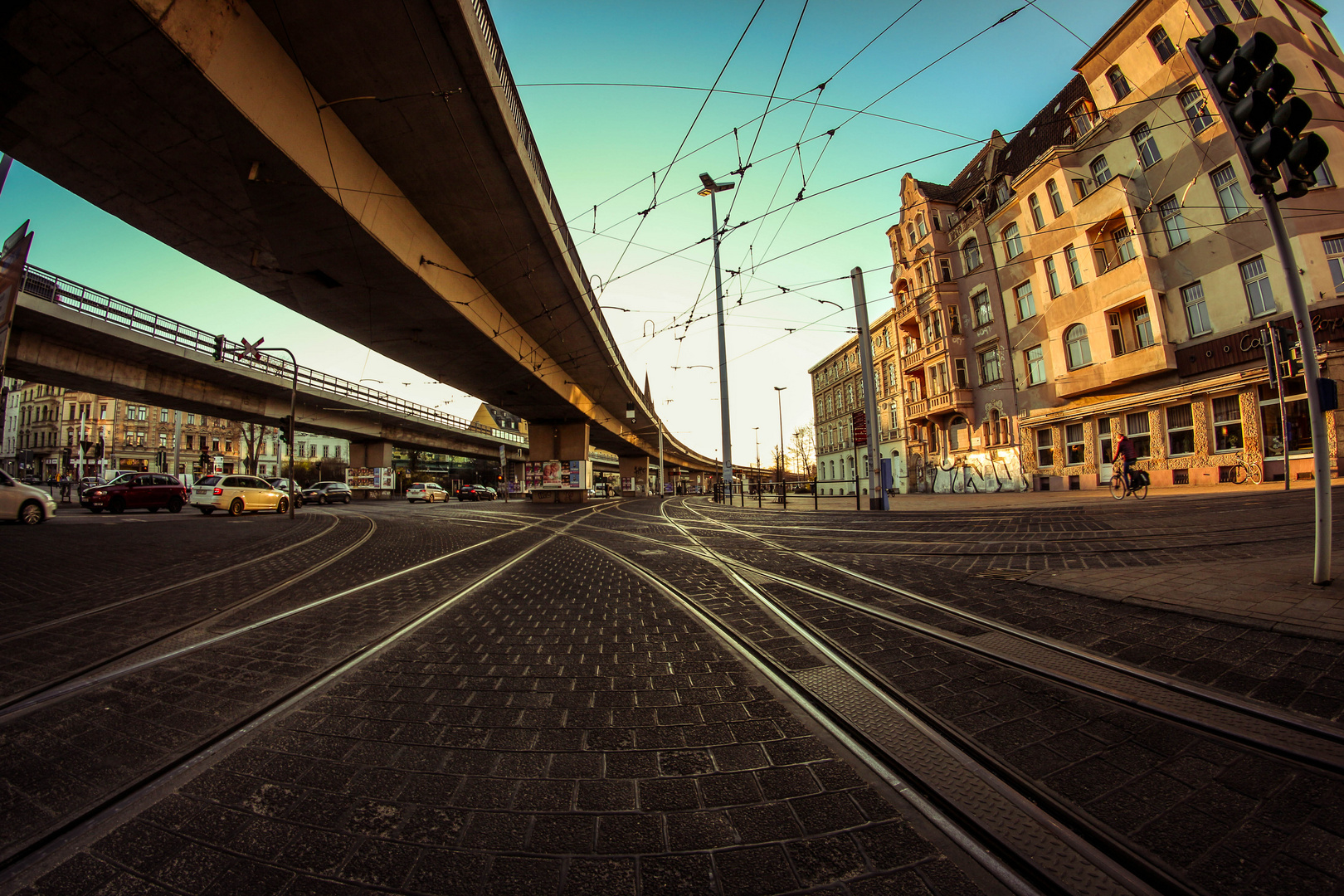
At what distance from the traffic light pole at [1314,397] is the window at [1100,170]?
851 inches

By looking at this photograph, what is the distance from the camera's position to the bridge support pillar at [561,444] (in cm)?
3250

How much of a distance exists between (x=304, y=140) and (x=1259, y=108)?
10583mm

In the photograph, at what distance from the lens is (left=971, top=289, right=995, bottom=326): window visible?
26.8 metres

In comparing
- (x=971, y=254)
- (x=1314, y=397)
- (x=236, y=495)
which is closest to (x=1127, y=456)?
(x=1314, y=397)

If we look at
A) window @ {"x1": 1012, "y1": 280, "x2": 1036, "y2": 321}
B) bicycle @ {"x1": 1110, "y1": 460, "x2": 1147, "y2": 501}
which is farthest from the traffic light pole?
window @ {"x1": 1012, "y1": 280, "x2": 1036, "y2": 321}

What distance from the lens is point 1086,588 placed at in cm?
457

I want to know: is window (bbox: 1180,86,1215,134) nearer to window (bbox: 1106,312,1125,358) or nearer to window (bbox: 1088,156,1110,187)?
window (bbox: 1088,156,1110,187)

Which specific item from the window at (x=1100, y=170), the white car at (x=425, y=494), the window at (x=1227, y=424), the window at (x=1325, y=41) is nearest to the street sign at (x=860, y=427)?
the window at (x=1227, y=424)

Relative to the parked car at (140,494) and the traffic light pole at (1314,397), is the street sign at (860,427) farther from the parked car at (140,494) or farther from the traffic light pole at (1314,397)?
the parked car at (140,494)

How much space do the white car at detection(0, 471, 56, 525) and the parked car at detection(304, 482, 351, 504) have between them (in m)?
20.5

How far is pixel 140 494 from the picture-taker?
20.7 m

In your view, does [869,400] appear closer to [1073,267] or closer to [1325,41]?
[1073,267]

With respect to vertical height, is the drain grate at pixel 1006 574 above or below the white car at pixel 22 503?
below

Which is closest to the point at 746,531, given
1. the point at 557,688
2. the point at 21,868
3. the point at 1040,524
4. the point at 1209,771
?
the point at 1040,524
